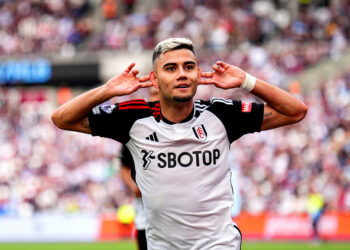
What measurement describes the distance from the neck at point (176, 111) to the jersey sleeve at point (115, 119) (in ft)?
0.50

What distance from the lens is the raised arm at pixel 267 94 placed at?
617cm

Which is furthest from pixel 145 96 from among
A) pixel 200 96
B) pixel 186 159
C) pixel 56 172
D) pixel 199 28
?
pixel 186 159

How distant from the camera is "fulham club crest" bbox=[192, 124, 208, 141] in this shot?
5.96 m

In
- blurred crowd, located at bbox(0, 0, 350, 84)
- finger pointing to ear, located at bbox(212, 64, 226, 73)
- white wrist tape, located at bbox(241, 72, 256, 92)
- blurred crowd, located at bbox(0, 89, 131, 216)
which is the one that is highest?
blurred crowd, located at bbox(0, 0, 350, 84)

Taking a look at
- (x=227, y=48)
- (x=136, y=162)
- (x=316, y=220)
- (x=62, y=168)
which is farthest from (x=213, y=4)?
(x=136, y=162)

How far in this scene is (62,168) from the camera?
29.8 meters

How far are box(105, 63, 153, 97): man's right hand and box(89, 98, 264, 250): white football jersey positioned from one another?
18cm

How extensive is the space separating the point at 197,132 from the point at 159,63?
60cm

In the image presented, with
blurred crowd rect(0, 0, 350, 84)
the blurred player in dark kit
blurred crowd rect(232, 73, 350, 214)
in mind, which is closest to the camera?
the blurred player in dark kit

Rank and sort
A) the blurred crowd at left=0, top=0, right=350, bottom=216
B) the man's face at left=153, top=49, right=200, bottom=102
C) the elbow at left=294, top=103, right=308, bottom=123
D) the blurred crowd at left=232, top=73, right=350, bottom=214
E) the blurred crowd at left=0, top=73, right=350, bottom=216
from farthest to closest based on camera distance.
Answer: the blurred crowd at left=0, top=0, right=350, bottom=216, the blurred crowd at left=0, top=73, right=350, bottom=216, the blurred crowd at left=232, top=73, right=350, bottom=214, the elbow at left=294, top=103, right=308, bottom=123, the man's face at left=153, top=49, right=200, bottom=102

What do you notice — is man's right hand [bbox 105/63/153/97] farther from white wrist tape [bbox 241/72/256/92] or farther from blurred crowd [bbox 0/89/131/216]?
blurred crowd [bbox 0/89/131/216]

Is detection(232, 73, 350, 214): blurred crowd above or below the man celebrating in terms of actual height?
below

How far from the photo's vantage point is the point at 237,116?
20.2 feet

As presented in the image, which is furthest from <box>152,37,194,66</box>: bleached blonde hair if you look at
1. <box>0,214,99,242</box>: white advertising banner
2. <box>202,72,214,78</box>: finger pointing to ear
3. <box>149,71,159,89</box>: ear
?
<box>0,214,99,242</box>: white advertising banner
